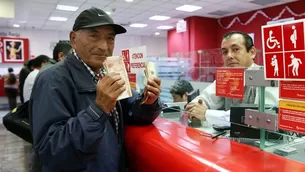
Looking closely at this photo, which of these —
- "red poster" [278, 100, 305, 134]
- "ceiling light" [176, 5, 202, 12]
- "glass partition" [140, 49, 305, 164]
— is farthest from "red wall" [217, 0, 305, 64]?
"red poster" [278, 100, 305, 134]

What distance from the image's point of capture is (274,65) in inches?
32.6

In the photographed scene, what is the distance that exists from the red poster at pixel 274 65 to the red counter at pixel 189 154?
0.27m

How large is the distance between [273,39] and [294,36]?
70mm

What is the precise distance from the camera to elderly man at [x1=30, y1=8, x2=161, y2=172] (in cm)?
90

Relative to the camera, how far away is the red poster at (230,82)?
1.01 meters

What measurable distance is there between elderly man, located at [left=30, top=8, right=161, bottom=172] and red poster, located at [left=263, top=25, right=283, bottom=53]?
508 millimetres

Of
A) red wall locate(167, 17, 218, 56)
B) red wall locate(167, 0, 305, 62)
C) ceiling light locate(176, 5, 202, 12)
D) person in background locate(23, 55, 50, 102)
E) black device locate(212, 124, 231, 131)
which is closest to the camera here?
black device locate(212, 124, 231, 131)

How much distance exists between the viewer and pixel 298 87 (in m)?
0.77

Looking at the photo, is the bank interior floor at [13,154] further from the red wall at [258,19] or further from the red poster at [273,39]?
the red wall at [258,19]

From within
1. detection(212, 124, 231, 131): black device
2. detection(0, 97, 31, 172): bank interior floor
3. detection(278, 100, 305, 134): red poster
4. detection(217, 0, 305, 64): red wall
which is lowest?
detection(0, 97, 31, 172): bank interior floor

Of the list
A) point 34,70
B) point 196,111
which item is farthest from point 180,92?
point 34,70

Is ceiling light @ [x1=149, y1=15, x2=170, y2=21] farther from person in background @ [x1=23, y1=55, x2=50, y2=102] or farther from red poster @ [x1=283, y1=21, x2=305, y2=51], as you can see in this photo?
red poster @ [x1=283, y1=21, x2=305, y2=51]

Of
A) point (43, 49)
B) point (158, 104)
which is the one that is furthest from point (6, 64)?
point (158, 104)

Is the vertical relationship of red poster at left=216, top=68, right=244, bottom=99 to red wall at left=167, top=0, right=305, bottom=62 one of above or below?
below
